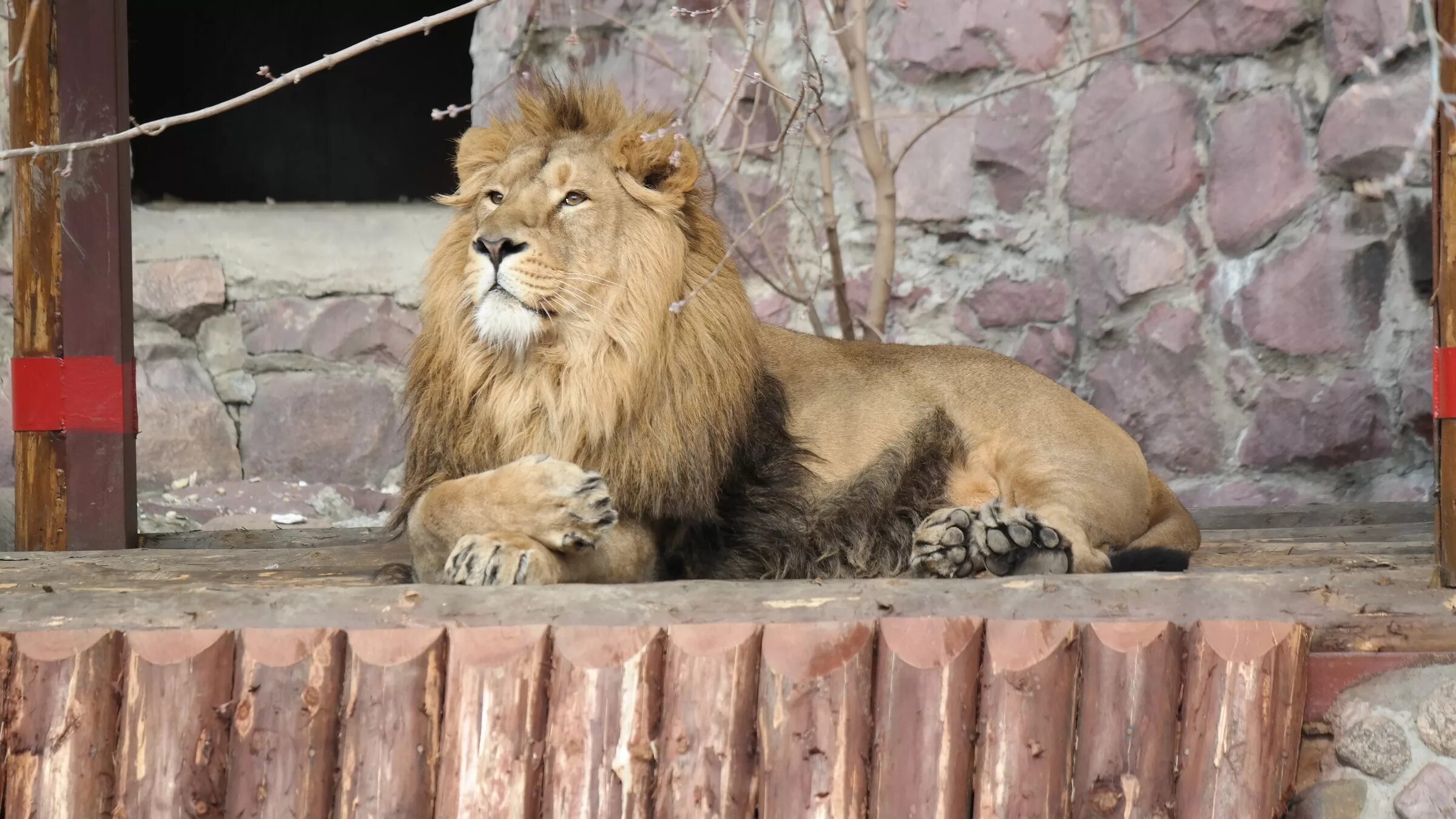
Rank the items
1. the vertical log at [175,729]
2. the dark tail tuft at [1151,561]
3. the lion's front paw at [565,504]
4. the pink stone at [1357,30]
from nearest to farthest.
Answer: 1. the vertical log at [175,729]
2. the lion's front paw at [565,504]
3. the dark tail tuft at [1151,561]
4. the pink stone at [1357,30]

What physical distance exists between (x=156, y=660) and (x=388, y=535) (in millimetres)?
1154

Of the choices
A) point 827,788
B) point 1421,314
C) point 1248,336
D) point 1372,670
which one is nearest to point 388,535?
point 827,788

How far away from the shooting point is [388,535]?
321 cm

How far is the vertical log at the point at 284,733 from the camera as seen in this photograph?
2.04 meters

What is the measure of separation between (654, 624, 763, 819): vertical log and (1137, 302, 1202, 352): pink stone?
2.40 meters

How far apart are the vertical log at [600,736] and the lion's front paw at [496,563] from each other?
1.03 feet

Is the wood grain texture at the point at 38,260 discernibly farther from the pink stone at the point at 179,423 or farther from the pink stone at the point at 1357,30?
the pink stone at the point at 1357,30

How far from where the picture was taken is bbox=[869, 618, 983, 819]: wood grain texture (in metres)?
2.07

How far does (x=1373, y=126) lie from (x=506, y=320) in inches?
94.1

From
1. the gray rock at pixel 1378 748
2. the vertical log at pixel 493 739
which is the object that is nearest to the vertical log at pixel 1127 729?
the gray rock at pixel 1378 748

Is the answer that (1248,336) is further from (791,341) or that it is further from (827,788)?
(827,788)

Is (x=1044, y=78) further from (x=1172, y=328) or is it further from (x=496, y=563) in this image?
(x=496, y=563)

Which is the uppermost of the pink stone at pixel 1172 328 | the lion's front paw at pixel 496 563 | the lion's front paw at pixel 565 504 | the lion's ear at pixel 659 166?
the lion's ear at pixel 659 166

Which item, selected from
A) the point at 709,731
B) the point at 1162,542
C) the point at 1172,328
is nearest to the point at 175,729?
the point at 709,731
